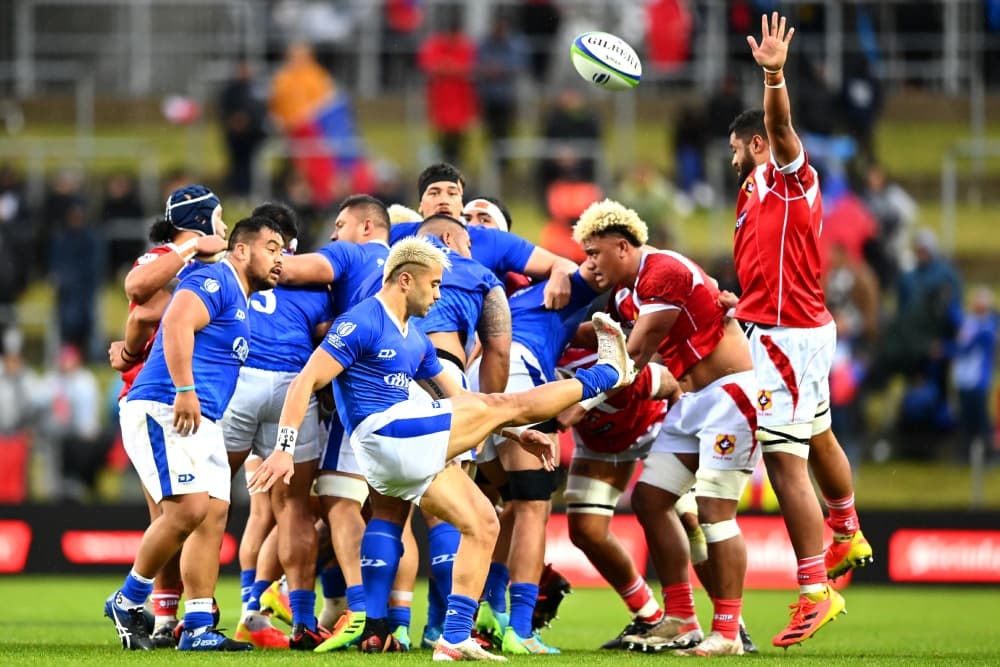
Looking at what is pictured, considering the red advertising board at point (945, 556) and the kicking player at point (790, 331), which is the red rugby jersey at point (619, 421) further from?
the red advertising board at point (945, 556)

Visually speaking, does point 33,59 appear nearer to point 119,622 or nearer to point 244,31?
point 244,31

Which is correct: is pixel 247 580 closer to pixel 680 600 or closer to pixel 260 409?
pixel 260 409

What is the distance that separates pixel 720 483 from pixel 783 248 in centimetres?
154

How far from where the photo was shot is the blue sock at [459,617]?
864cm

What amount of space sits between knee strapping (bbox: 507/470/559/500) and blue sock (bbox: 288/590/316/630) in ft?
4.77

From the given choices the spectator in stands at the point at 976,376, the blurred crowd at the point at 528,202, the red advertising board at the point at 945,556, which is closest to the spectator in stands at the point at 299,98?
the blurred crowd at the point at 528,202

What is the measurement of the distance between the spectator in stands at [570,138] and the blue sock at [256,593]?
42.7ft

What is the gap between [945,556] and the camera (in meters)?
17.1

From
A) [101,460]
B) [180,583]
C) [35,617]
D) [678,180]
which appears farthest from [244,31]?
[180,583]

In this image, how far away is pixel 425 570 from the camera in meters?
17.4

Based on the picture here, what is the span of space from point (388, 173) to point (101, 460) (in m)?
6.49

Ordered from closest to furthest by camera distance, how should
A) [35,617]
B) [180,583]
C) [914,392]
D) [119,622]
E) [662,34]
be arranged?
[119,622]
[180,583]
[35,617]
[914,392]
[662,34]

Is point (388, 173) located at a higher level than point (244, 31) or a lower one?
lower

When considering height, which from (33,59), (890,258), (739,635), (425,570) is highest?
(33,59)
